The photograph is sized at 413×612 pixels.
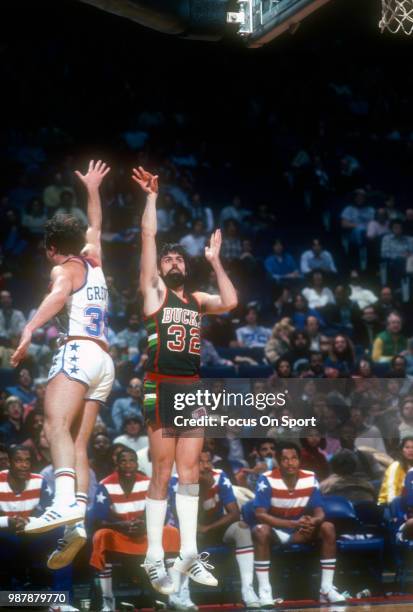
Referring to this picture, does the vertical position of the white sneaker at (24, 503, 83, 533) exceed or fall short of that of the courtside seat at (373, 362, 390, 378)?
it falls short

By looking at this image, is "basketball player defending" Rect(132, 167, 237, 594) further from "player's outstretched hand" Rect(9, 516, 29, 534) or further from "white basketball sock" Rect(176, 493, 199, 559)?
"player's outstretched hand" Rect(9, 516, 29, 534)

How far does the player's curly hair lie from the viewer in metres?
7.35

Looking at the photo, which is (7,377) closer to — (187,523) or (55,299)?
(187,523)

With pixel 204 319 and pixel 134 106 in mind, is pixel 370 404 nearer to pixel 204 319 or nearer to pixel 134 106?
pixel 204 319

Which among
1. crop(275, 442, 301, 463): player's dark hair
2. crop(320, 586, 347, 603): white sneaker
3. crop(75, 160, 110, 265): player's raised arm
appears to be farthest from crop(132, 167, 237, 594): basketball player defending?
crop(275, 442, 301, 463): player's dark hair

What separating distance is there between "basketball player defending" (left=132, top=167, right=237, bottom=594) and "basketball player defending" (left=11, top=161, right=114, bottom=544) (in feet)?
1.47

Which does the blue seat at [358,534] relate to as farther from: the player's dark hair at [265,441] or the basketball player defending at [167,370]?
the basketball player defending at [167,370]

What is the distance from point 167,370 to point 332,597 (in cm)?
257

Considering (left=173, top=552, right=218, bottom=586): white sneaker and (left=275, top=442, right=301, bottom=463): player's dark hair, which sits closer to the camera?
(left=173, top=552, right=218, bottom=586): white sneaker

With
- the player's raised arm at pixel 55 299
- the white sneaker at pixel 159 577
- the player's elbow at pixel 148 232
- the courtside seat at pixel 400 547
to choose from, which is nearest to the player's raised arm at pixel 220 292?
the player's elbow at pixel 148 232

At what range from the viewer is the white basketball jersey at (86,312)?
7180mm

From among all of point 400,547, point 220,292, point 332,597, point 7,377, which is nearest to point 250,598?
point 332,597

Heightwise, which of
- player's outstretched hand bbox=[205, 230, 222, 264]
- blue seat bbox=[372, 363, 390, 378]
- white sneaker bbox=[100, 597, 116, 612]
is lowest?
white sneaker bbox=[100, 597, 116, 612]

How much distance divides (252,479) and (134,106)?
832 cm
